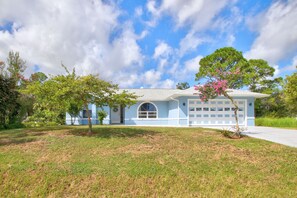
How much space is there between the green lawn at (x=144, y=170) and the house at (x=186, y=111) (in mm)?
10362

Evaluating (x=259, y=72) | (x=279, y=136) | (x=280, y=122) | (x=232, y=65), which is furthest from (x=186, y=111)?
(x=259, y=72)

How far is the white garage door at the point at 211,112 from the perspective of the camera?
18.2m

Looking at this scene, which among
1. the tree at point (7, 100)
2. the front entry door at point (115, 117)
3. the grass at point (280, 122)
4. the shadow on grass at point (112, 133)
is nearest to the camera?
the shadow on grass at point (112, 133)

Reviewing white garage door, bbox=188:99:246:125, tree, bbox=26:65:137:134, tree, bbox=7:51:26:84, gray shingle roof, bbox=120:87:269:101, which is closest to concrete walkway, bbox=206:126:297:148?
white garage door, bbox=188:99:246:125

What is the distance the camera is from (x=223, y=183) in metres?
5.00

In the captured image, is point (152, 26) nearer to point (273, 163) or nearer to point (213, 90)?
point (213, 90)

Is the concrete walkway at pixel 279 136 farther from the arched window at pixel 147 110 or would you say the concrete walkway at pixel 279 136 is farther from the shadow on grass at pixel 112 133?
the arched window at pixel 147 110

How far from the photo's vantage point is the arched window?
20.3 meters

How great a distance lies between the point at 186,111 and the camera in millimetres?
18062

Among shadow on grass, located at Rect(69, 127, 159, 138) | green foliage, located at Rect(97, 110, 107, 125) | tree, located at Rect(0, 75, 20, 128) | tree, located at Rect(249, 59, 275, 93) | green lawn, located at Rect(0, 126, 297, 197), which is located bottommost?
green lawn, located at Rect(0, 126, 297, 197)

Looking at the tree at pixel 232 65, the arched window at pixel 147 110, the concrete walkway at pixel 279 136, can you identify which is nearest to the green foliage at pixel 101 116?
the arched window at pixel 147 110

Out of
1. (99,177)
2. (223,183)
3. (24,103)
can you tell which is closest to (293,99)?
(223,183)

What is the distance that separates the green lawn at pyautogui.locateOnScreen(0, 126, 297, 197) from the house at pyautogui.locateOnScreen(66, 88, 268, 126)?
1036 cm

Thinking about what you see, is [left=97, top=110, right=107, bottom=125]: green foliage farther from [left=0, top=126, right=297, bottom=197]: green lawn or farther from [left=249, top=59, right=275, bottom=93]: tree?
[left=249, top=59, right=275, bottom=93]: tree
